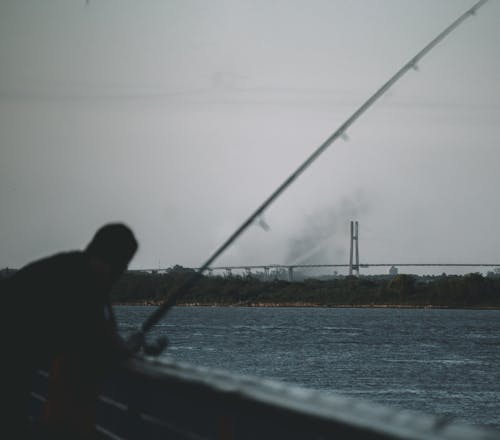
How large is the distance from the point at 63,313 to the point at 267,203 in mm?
1532

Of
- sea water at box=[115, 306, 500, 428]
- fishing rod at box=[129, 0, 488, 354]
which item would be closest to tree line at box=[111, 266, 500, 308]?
sea water at box=[115, 306, 500, 428]

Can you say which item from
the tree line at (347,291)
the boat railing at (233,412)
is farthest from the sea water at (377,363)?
the tree line at (347,291)

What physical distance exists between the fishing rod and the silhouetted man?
319 millimetres

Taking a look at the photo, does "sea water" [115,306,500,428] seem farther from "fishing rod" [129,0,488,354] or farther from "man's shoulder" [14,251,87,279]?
"man's shoulder" [14,251,87,279]

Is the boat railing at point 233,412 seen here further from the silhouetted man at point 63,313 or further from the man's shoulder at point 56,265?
the man's shoulder at point 56,265

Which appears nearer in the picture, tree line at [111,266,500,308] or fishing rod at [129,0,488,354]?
fishing rod at [129,0,488,354]

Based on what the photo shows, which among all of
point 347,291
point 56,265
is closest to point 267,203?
point 56,265

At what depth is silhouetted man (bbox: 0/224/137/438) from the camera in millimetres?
3299

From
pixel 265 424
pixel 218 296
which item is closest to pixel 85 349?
pixel 265 424

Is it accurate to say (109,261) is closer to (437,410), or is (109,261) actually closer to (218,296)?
(437,410)

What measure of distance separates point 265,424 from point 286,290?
180653 mm

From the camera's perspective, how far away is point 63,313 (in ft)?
10.9

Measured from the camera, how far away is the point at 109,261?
11.3ft

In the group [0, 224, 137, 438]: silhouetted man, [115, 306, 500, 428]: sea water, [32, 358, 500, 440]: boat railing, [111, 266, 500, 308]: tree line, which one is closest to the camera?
[32, 358, 500, 440]: boat railing
